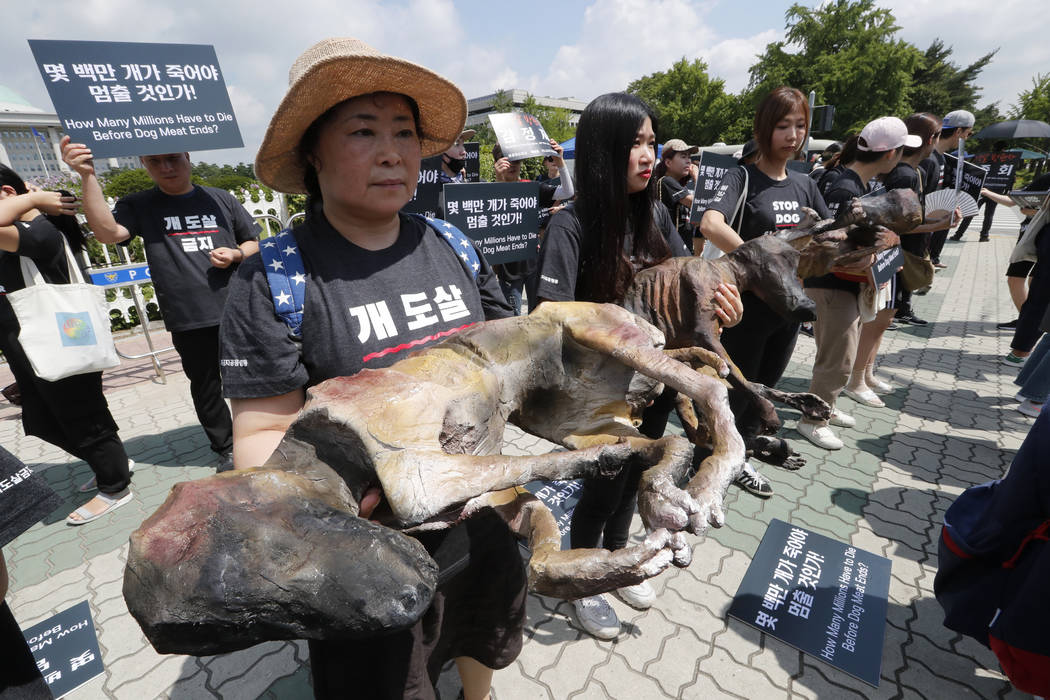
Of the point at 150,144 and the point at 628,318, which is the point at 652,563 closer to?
the point at 628,318

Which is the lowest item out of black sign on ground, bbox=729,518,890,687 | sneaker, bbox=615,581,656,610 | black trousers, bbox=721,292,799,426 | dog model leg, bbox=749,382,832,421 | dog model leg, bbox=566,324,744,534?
black sign on ground, bbox=729,518,890,687

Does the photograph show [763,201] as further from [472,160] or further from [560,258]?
[472,160]

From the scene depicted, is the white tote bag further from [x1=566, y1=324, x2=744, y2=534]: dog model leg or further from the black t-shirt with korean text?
the black t-shirt with korean text

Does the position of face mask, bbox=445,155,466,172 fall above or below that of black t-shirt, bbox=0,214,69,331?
above

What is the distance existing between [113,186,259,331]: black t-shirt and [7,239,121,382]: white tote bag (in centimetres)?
42

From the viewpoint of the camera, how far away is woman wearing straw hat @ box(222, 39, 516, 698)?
51.2 inches

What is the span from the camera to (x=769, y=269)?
7.57 ft

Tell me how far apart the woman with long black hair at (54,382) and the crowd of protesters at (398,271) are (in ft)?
0.05

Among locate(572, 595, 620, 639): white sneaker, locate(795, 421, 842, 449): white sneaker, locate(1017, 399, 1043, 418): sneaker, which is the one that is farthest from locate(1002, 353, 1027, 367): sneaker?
locate(572, 595, 620, 639): white sneaker

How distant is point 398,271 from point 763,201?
8.75 ft

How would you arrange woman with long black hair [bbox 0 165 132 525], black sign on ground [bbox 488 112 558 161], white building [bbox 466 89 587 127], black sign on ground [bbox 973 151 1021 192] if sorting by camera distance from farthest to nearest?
white building [bbox 466 89 587 127] → black sign on ground [bbox 973 151 1021 192] → black sign on ground [bbox 488 112 558 161] → woman with long black hair [bbox 0 165 132 525]

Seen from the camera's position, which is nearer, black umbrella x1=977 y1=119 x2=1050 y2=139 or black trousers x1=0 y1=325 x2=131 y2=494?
black trousers x1=0 y1=325 x2=131 y2=494

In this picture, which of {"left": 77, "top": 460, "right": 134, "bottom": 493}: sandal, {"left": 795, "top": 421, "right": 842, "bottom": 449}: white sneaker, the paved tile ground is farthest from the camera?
{"left": 795, "top": 421, "right": 842, "bottom": 449}: white sneaker

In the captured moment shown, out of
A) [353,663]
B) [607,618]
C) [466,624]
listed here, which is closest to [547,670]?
[607,618]
